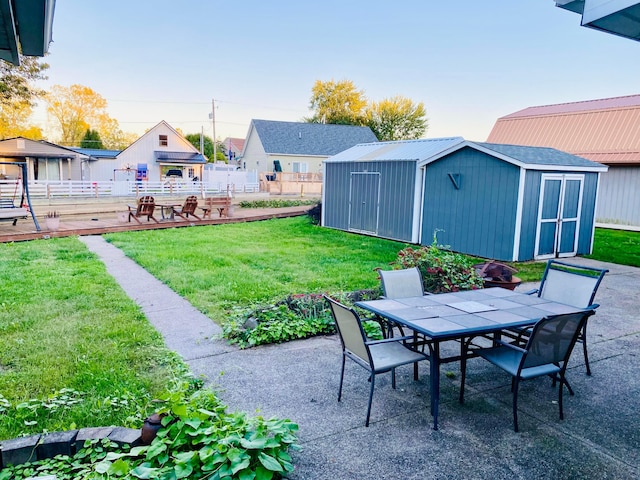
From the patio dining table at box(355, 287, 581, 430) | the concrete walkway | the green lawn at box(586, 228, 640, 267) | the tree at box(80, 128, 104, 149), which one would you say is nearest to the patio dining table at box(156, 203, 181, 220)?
the concrete walkway

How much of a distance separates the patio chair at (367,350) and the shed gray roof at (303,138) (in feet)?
103

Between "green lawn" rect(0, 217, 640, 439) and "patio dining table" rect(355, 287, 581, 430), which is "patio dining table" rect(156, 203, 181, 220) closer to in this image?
"green lawn" rect(0, 217, 640, 439)

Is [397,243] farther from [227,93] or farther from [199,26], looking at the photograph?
[227,93]

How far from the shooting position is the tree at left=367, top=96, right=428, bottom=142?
4722cm

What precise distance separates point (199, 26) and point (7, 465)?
2058 cm

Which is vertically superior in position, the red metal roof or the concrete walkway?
the red metal roof

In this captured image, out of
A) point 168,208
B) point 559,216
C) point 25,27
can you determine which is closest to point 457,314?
point 25,27

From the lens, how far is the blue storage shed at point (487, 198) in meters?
9.11

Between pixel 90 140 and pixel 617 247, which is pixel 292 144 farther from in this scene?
pixel 617 247

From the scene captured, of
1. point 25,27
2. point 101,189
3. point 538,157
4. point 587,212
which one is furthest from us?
point 101,189

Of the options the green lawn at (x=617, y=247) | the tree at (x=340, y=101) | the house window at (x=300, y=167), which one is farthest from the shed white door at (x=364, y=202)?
the tree at (x=340, y=101)

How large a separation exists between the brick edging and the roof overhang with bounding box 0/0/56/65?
7.19 feet

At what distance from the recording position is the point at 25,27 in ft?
7.76

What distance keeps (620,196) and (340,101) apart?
39.0 meters
